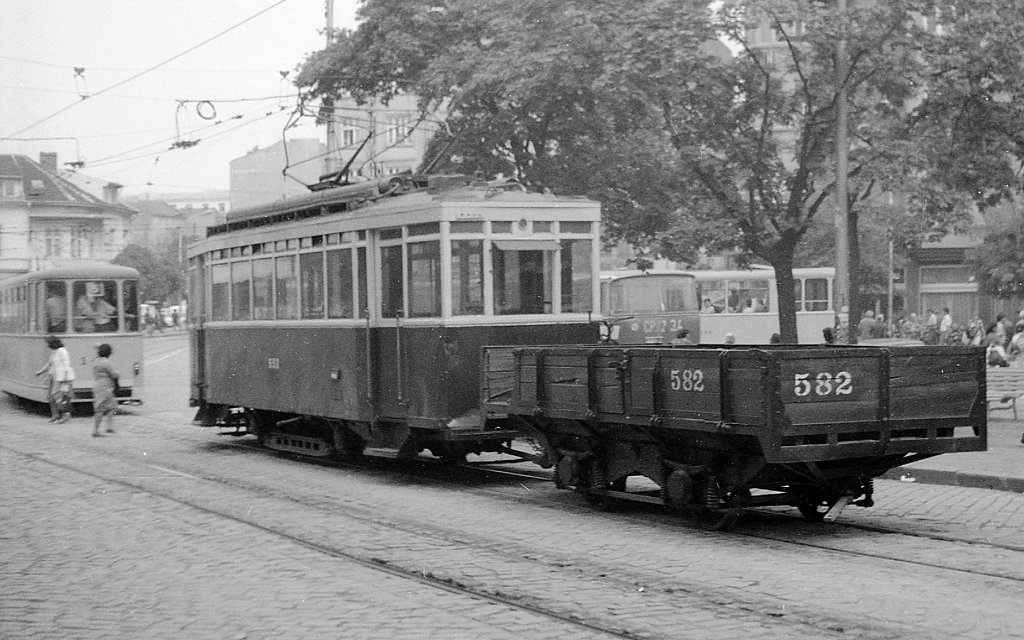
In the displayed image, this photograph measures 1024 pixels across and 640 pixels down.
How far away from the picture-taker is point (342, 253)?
1511cm

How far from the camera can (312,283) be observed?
52.0 ft

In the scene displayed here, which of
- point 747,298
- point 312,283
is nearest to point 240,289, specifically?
point 312,283

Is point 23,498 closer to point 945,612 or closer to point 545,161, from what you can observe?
point 945,612

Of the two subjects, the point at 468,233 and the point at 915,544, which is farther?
the point at 468,233

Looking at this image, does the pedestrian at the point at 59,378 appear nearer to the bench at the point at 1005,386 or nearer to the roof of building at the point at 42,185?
the bench at the point at 1005,386

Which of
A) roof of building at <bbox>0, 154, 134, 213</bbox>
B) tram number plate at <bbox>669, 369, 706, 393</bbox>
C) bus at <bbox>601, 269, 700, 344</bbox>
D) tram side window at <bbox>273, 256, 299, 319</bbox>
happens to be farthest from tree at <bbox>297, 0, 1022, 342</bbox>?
roof of building at <bbox>0, 154, 134, 213</bbox>

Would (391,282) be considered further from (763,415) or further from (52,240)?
(52,240)

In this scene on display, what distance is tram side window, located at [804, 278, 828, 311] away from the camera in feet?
140

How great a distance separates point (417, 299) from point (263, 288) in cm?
403

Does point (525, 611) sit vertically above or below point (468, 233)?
below

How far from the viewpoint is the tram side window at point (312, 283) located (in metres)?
15.6

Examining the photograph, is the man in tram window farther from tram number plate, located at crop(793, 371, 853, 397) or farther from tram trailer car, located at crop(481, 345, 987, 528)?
tram number plate, located at crop(793, 371, 853, 397)

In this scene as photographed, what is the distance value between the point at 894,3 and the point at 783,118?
144 inches

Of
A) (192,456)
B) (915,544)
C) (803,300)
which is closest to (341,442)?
(192,456)
